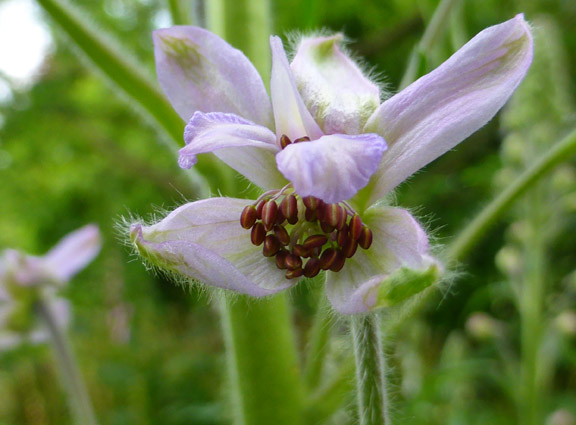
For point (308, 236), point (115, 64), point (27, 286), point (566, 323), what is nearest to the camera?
point (308, 236)

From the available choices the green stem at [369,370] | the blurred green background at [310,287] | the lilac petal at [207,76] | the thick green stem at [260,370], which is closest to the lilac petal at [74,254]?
the blurred green background at [310,287]

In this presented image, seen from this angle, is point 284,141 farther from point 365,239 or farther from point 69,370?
point 69,370

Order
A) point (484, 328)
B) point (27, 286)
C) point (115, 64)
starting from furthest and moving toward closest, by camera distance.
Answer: point (484, 328), point (27, 286), point (115, 64)

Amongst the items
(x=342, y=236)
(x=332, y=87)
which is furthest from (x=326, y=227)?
(x=332, y=87)

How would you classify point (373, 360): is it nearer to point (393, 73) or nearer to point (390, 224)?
point (390, 224)

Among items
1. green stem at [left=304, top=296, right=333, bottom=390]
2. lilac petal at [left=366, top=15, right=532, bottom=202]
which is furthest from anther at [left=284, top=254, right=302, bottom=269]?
green stem at [left=304, top=296, right=333, bottom=390]

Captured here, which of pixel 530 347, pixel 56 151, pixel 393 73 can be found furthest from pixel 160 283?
pixel 530 347

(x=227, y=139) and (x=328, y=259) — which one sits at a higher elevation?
(x=227, y=139)
